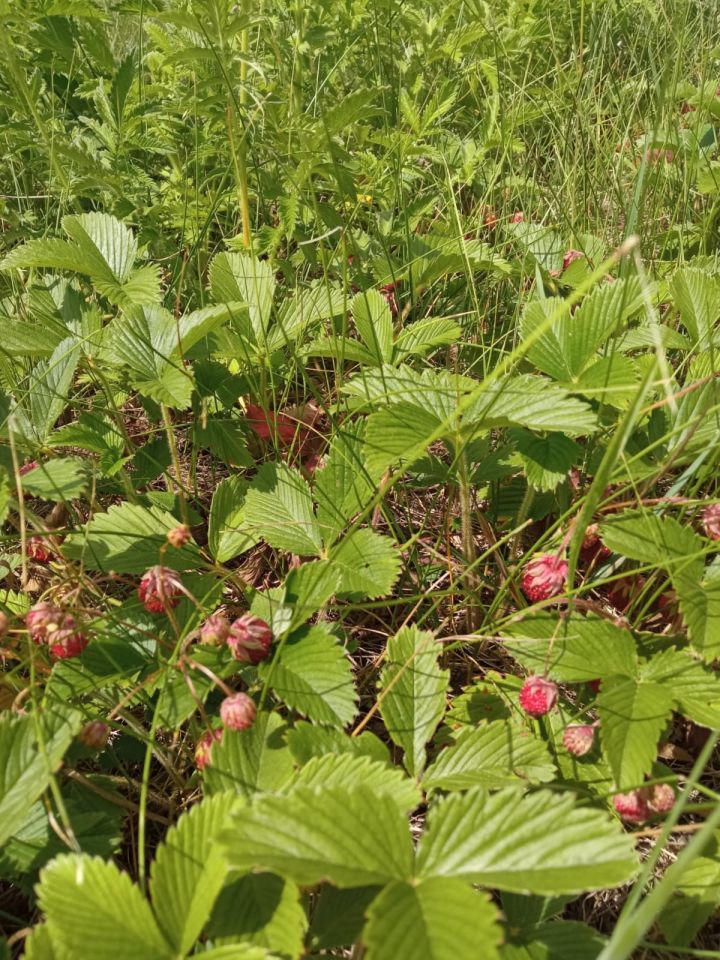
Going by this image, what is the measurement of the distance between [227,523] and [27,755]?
472 millimetres

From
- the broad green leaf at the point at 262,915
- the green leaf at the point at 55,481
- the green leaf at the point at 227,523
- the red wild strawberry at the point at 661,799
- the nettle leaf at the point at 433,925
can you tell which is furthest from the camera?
the green leaf at the point at 227,523

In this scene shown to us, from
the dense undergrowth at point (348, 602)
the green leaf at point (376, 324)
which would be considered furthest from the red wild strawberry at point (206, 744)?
the green leaf at point (376, 324)

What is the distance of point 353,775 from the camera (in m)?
0.79

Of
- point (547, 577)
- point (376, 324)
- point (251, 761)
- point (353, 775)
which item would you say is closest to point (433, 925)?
point (353, 775)

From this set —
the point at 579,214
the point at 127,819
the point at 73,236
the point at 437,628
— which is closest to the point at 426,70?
the point at 579,214

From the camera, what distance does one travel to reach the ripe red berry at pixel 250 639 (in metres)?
0.94

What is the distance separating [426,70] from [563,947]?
2175 millimetres

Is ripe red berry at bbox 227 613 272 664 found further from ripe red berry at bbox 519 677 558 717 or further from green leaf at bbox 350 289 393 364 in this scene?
green leaf at bbox 350 289 393 364

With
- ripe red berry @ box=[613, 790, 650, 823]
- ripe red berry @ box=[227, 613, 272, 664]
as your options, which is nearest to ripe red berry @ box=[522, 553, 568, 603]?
ripe red berry @ box=[613, 790, 650, 823]

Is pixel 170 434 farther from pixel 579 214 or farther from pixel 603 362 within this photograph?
pixel 579 214

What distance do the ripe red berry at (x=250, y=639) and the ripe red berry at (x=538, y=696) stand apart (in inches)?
13.5

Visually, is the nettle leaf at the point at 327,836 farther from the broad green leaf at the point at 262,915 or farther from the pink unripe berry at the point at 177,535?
the pink unripe berry at the point at 177,535

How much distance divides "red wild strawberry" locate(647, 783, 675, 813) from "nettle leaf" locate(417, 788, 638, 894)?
1.03ft

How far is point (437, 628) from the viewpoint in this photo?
124 centimetres
